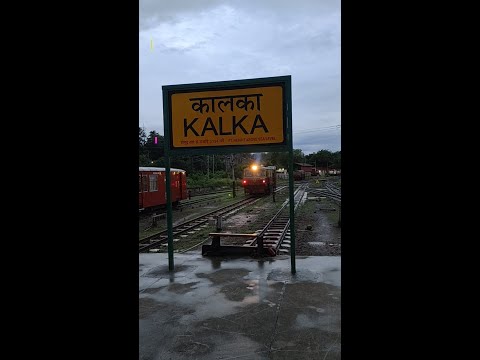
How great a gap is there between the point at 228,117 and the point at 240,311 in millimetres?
3739

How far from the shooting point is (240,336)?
3.60 m

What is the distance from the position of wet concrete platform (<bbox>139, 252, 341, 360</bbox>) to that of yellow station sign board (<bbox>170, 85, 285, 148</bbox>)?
253cm

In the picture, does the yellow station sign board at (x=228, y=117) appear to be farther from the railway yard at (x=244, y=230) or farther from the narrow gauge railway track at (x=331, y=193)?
the narrow gauge railway track at (x=331, y=193)

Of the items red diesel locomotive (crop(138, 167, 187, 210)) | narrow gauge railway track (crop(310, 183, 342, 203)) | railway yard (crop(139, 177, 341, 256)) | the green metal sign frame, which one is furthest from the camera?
narrow gauge railway track (crop(310, 183, 342, 203))

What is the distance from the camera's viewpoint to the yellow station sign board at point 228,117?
6359 mm

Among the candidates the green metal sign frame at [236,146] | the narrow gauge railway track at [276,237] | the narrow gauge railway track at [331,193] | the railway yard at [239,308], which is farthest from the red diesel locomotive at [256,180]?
the green metal sign frame at [236,146]

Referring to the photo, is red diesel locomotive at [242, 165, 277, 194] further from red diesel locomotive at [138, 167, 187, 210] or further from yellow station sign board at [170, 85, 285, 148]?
yellow station sign board at [170, 85, 285, 148]

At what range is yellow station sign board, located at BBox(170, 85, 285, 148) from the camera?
6359 mm

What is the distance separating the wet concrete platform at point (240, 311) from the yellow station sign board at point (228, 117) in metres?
2.53

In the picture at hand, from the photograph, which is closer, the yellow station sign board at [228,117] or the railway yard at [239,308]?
the railway yard at [239,308]

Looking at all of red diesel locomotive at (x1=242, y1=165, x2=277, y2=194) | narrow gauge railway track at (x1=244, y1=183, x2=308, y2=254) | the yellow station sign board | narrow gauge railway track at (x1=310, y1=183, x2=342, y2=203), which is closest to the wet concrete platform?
narrow gauge railway track at (x1=244, y1=183, x2=308, y2=254)
